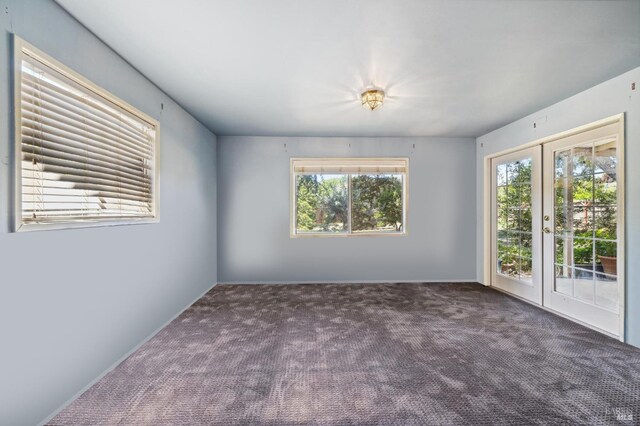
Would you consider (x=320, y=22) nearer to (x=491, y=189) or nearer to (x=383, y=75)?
(x=383, y=75)

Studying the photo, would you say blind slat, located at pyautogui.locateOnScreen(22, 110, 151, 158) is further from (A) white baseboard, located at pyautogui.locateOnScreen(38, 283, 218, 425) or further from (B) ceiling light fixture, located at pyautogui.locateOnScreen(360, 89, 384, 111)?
(B) ceiling light fixture, located at pyautogui.locateOnScreen(360, 89, 384, 111)

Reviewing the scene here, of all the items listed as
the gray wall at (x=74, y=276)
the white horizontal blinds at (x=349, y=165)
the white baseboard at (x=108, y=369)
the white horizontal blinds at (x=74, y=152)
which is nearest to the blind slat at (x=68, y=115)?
the white horizontal blinds at (x=74, y=152)

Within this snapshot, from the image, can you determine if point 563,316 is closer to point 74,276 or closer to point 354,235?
point 354,235

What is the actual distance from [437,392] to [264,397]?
1180 millimetres

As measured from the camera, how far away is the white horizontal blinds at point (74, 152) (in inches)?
62.6

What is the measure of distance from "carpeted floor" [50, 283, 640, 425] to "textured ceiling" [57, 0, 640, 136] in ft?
8.18

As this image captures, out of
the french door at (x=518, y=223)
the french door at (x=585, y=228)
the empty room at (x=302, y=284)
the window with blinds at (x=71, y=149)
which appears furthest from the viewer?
the french door at (x=518, y=223)

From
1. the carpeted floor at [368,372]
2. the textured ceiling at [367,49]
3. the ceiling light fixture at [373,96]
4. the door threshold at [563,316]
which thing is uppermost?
the textured ceiling at [367,49]

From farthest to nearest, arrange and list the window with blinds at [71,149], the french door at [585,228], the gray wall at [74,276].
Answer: the french door at [585,228] < the window with blinds at [71,149] < the gray wall at [74,276]

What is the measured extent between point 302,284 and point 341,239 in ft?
3.30

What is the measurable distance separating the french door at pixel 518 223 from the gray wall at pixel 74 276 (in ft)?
15.0

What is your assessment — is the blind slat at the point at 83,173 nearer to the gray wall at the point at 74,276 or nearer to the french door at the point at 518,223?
the gray wall at the point at 74,276

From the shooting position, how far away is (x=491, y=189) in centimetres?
455

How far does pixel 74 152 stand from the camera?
6.21ft
